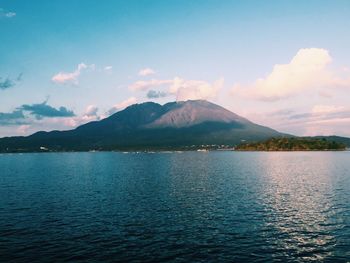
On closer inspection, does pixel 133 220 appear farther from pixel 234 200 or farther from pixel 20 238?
pixel 234 200

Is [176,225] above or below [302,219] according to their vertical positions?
below

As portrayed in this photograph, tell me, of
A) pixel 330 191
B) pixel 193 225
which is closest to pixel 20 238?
pixel 193 225

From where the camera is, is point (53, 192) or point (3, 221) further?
point (53, 192)

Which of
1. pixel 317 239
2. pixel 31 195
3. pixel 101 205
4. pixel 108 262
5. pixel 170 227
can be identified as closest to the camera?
pixel 108 262

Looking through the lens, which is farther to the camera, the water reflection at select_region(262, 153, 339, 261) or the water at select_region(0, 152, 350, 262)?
the water reflection at select_region(262, 153, 339, 261)

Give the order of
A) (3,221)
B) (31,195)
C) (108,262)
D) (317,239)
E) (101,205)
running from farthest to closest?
(31,195)
(101,205)
(3,221)
(317,239)
(108,262)

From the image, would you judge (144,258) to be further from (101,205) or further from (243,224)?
(101,205)

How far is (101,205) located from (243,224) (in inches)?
1263

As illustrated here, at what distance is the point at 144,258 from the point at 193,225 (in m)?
16.3

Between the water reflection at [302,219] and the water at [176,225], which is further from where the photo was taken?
the water reflection at [302,219]

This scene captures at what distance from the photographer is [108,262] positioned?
128ft

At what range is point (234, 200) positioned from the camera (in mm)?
76062

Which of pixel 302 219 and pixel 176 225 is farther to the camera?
pixel 302 219

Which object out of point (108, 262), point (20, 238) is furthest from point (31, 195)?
point (108, 262)
